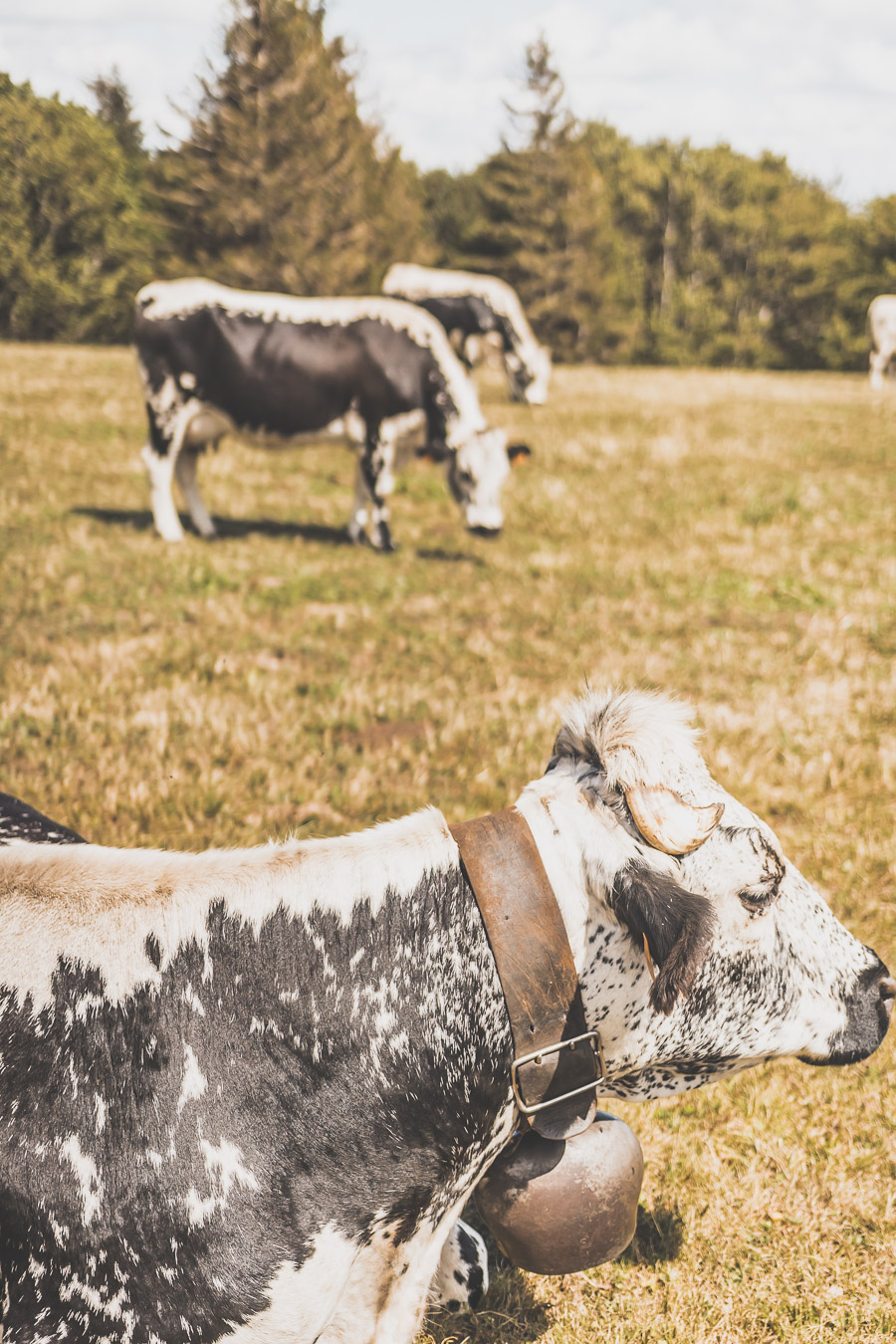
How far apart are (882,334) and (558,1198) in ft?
106

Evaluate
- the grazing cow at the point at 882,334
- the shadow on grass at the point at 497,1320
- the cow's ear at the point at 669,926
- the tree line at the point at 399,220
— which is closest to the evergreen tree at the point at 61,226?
the tree line at the point at 399,220

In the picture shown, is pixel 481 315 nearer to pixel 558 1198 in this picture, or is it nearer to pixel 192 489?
pixel 192 489

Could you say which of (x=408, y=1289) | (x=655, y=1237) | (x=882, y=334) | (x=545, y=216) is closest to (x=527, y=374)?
(x=882, y=334)

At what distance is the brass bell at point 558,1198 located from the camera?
239 cm

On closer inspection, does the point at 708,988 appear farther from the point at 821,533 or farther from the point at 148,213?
the point at 148,213

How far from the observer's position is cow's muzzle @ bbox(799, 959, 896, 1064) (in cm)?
246

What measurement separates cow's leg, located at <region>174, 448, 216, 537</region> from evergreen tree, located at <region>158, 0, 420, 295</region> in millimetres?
29957

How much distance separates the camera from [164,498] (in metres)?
10.2

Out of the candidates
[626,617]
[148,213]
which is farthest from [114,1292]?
[148,213]

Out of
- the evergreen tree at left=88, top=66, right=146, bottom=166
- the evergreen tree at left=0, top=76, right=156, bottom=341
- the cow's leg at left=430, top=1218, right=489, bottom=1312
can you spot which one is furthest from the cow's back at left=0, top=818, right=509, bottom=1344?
the evergreen tree at left=88, top=66, right=146, bottom=166

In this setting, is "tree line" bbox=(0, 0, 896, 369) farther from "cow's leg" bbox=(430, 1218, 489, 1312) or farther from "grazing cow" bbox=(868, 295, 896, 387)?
"grazing cow" bbox=(868, 295, 896, 387)

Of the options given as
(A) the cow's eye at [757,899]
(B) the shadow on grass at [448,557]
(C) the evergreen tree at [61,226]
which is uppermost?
(C) the evergreen tree at [61,226]

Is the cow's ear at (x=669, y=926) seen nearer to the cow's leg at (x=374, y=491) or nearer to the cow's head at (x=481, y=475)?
the cow's leg at (x=374, y=491)

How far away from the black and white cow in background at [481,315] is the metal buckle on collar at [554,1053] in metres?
18.6
